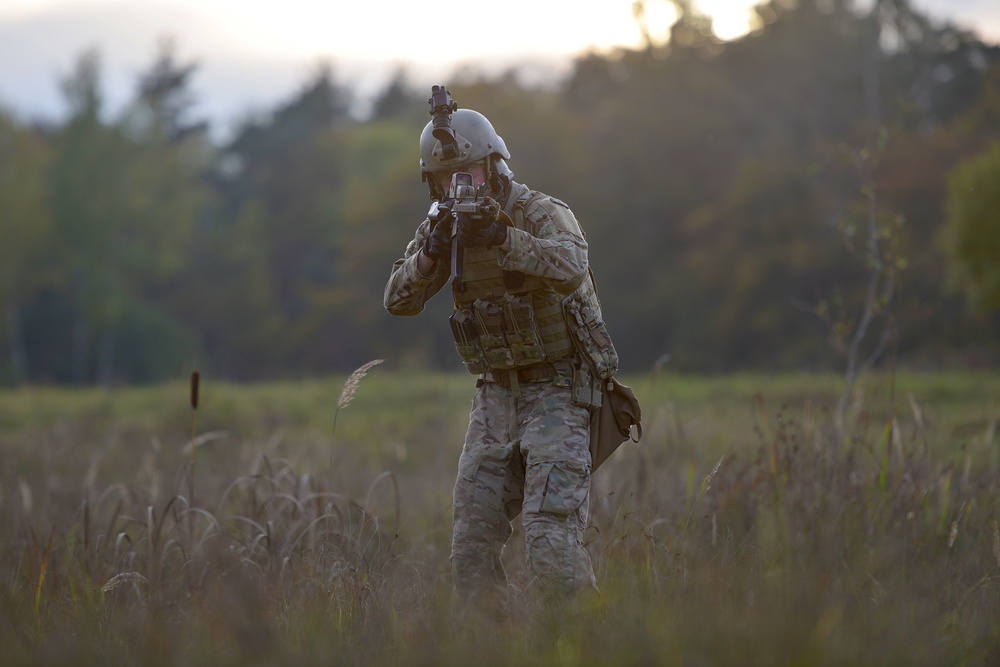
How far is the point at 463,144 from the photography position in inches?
197

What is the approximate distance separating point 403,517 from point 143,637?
14.3ft

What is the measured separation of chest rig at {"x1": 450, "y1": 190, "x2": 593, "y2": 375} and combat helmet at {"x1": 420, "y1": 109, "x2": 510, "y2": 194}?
330 millimetres

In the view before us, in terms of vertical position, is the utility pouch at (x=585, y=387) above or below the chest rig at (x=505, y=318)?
below

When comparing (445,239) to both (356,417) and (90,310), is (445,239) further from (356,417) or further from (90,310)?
(90,310)

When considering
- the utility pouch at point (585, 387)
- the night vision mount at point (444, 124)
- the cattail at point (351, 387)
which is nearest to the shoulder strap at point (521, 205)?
the night vision mount at point (444, 124)

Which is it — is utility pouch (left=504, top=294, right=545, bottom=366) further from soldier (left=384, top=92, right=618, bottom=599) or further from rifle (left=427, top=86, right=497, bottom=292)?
rifle (left=427, top=86, right=497, bottom=292)

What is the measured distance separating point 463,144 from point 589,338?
1.01 meters

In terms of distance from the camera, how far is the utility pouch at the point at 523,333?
4871 millimetres

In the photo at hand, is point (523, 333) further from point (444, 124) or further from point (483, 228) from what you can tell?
point (444, 124)

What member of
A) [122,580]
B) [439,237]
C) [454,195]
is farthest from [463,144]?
[122,580]

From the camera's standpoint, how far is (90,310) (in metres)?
40.4

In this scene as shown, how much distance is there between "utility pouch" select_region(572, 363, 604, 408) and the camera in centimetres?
491

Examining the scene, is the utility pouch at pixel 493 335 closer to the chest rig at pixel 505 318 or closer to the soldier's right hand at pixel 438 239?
the chest rig at pixel 505 318

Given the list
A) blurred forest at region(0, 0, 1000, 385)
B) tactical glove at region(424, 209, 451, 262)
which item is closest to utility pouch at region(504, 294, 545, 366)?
tactical glove at region(424, 209, 451, 262)
